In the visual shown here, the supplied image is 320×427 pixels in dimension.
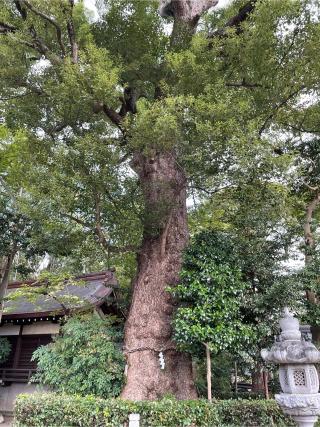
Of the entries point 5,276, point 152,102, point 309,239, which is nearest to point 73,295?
point 5,276

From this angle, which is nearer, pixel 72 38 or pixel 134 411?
pixel 134 411

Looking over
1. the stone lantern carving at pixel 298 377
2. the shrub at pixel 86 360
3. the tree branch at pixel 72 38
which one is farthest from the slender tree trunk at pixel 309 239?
the tree branch at pixel 72 38

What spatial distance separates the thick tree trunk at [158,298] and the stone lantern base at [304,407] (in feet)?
7.11

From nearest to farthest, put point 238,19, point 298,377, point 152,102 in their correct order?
point 298,377, point 152,102, point 238,19

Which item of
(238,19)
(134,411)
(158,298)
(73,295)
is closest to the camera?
(134,411)

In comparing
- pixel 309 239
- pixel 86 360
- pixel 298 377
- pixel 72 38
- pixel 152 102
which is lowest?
pixel 298 377

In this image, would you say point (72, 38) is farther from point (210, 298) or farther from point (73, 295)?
point (73, 295)

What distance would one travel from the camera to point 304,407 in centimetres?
486

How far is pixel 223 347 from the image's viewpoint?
604cm

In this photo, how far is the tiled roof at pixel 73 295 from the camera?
380 inches

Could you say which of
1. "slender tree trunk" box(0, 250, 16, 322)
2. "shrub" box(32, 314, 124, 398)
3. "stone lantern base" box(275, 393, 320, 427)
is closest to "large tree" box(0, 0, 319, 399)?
"shrub" box(32, 314, 124, 398)

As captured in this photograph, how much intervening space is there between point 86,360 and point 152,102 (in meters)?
5.52

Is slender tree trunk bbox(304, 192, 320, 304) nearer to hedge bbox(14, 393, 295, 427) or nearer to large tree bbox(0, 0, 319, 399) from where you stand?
large tree bbox(0, 0, 319, 399)

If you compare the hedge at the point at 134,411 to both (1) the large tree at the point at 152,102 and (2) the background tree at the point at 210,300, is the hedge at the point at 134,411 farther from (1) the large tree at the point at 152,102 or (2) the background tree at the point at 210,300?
(1) the large tree at the point at 152,102
